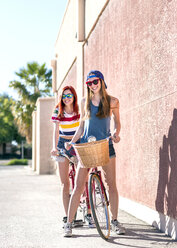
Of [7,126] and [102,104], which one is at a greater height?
[7,126]

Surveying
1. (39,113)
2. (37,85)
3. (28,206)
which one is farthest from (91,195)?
(37,85)

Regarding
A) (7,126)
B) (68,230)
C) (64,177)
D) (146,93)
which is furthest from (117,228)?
(7,126)

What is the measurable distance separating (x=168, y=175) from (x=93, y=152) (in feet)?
3.87

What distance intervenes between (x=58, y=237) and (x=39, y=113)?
16.9m

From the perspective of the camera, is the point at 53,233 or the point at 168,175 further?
the point at 53,233

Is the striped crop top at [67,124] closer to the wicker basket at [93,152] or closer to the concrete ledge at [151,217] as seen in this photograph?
the wicker basket at [93,152]

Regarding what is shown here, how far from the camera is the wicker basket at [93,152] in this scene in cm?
475

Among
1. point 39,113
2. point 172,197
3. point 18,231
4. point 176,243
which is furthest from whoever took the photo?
point 39,113

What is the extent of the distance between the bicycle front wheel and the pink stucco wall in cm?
84

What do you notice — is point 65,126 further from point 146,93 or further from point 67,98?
point 146,93

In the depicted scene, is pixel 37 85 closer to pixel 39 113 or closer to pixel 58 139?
pixel 39 113

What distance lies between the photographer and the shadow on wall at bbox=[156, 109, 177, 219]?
5156mm

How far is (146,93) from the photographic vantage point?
6.32 metres

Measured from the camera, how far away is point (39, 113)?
22.0 meters
